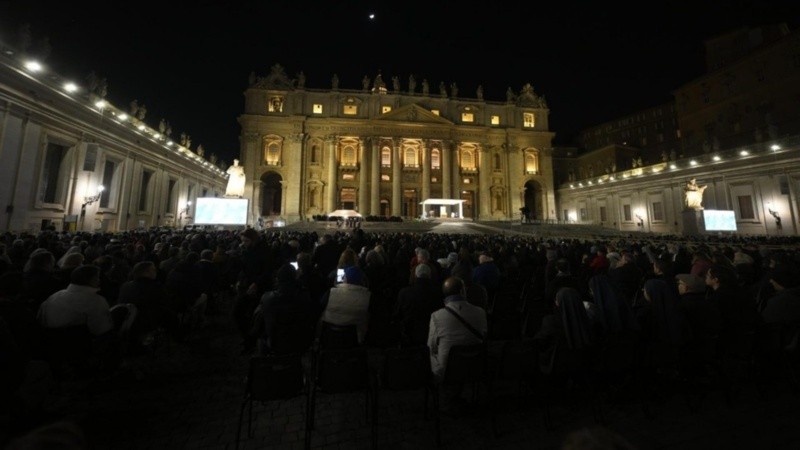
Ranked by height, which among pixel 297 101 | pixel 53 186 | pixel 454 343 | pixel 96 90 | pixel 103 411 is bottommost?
pixel 103 411

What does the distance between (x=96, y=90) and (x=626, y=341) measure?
28.6m

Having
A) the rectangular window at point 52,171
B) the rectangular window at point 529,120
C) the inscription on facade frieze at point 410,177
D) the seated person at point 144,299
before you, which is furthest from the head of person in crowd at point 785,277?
the rectangular window at point 529,120

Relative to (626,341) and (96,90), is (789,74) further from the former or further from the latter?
(96,90)

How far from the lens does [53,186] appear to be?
57.4 ft

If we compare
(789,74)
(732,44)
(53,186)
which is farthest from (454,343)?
(732,44)

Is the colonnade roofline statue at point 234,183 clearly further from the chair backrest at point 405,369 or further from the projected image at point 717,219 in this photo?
the projected image at point 717,219

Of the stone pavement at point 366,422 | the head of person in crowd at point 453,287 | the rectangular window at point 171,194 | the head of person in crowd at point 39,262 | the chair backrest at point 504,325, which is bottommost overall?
the stone pavement at point 366,422

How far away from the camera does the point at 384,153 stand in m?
45.8

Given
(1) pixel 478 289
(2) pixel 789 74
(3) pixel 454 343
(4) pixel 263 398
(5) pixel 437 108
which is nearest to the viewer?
(4) pixel 263 398

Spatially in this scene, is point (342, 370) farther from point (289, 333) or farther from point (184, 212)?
point (184, 212)

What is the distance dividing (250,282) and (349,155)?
40616 mm

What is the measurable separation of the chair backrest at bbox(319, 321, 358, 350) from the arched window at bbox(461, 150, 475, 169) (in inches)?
1827

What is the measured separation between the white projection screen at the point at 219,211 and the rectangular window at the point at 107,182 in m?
9.32

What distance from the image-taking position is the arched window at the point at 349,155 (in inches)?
1780
